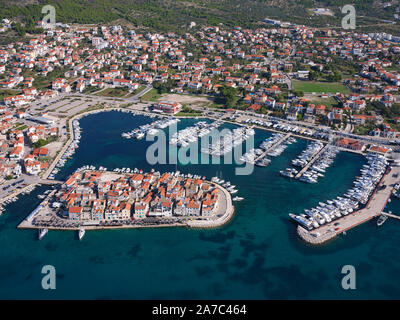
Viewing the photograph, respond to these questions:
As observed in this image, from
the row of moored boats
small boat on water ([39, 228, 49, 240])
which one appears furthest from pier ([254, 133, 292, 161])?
small boat on water ([39, 228, 49, 240])

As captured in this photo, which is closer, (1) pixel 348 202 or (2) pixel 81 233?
(2) pixel 81 233

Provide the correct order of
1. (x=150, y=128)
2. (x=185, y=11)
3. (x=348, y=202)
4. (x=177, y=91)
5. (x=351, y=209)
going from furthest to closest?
(x=185, y=11) → (x=177, y=91) → (x=150, y=128) → (x=348, y=202) → (x=351, y=209)

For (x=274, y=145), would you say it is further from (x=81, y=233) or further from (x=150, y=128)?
(x=81, y=233)

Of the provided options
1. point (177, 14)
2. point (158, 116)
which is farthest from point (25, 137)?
point (177, 14)

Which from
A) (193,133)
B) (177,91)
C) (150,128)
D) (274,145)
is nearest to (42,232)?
(150,128)

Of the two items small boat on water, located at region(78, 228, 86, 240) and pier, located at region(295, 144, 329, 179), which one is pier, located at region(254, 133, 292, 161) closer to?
pier, located at region(295, 144, 329, 179)

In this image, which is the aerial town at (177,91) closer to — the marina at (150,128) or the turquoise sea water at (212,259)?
the turquoise sea water at (212,259)
